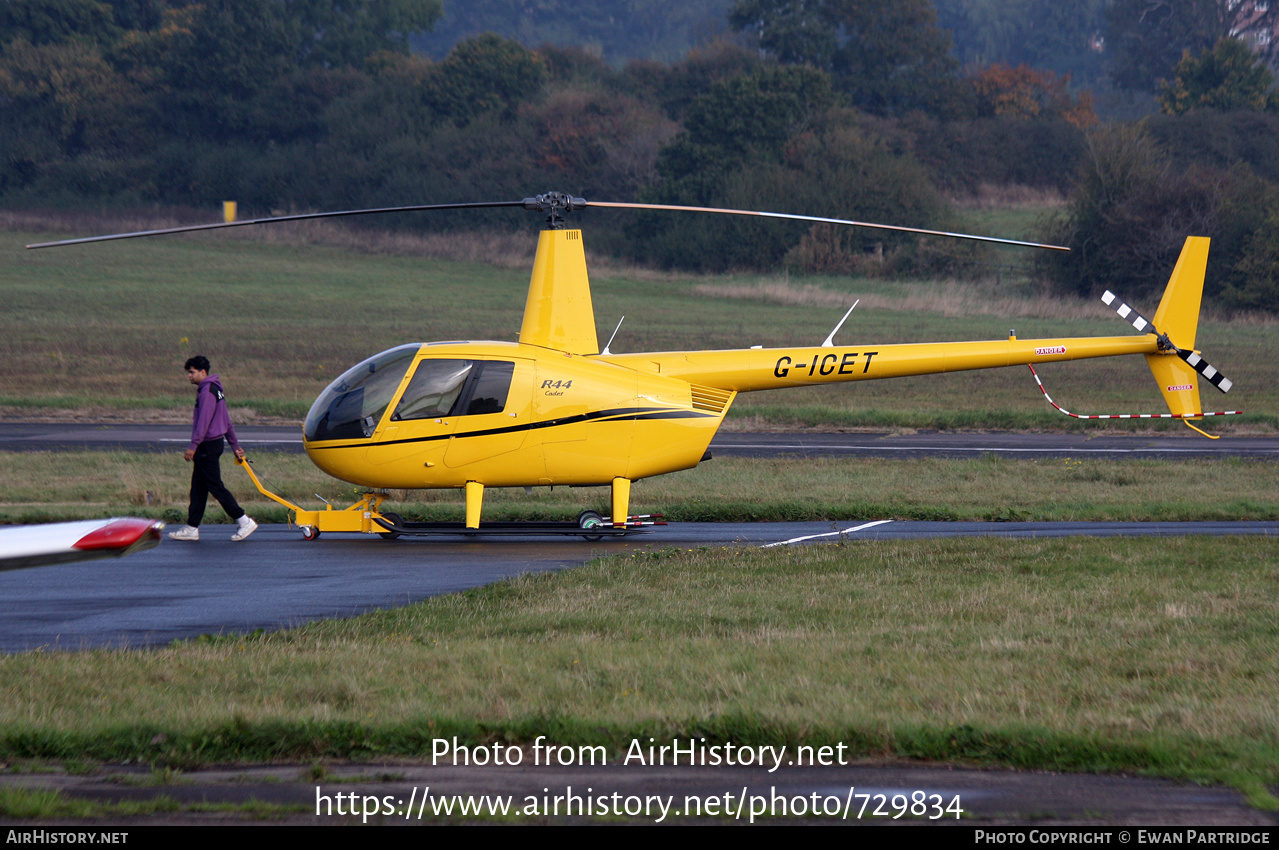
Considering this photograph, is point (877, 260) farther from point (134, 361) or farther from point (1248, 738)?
point (1248, 738)

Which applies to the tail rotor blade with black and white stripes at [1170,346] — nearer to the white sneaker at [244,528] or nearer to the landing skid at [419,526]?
the landing skid at [419,526]

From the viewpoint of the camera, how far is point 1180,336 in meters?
14.9

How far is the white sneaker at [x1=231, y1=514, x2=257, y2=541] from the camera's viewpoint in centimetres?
1348

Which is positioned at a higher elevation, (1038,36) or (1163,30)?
(1038,36)

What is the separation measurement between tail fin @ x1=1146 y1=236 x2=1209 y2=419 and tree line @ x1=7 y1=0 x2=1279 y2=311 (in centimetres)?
4572

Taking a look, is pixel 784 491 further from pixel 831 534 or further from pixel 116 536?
pixel 116 536

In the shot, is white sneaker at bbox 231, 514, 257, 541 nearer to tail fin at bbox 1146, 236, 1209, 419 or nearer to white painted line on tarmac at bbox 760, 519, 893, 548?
white painted line on tarmac at bbox 760, 519, 893, 548

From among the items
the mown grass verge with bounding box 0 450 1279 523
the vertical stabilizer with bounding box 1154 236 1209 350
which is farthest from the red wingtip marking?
the vertical stabilizer with bounding box 1154 236 1209 350

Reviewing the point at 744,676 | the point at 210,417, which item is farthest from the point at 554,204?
the point at 744,676

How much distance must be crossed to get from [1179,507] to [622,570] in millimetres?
8606

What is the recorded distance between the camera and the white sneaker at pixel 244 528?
1348 cm

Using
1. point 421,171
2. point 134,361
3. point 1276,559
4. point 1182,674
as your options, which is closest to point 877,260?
point 421,171

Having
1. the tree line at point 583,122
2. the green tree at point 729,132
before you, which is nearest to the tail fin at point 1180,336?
the tree line at point 583,122

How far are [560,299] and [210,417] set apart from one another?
4.17 meters
